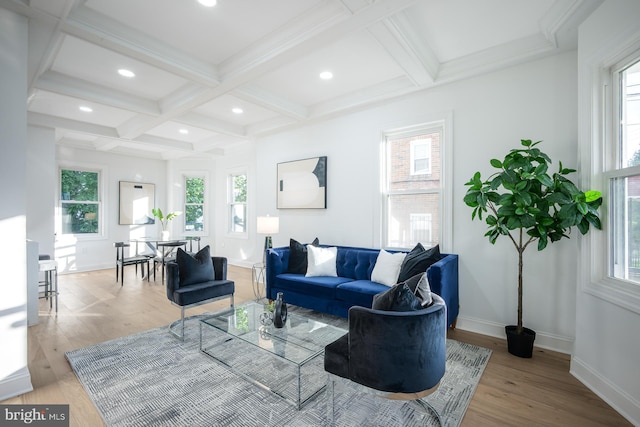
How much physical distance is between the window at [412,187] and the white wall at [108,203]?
6204 mm

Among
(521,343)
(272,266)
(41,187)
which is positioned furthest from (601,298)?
(41,187)

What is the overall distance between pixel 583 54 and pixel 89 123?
22.3 ft

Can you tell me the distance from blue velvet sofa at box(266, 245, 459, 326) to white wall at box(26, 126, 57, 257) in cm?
424

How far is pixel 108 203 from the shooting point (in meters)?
6.89

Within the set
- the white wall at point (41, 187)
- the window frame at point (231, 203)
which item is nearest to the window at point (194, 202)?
the window frame at point (231, 203)

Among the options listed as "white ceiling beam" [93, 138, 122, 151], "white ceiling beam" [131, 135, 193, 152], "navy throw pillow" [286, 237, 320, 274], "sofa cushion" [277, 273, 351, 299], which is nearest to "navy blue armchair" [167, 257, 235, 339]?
"sofa cushion" [277, 273, 351, 299]

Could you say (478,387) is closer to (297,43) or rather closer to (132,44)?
(297,43)

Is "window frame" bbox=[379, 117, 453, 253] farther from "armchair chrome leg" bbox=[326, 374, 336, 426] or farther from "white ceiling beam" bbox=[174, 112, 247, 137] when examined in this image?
"white ceiling beam" bbox=[174, 112, 247, 137]

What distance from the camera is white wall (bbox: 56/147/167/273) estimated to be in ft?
20.8

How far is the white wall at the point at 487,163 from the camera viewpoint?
2822 millimetres

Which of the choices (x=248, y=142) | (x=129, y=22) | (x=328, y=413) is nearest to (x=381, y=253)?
(x=328, y=413)

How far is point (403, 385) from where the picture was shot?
1659 millimetres

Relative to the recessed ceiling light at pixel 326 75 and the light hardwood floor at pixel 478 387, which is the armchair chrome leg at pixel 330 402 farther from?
the recessed ceiling light at pixel 326 75

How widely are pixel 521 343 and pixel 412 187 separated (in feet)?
6.59
